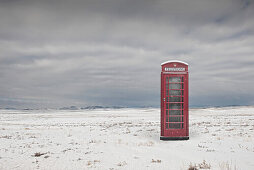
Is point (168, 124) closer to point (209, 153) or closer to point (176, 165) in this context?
point (209, 153)

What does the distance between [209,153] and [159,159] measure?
104 inches

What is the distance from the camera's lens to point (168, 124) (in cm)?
1410

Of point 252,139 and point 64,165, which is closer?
point 64,165

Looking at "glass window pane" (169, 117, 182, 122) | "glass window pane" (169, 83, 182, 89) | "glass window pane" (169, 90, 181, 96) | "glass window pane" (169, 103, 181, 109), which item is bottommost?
"glass window pane" (169, 117, 182, 122)

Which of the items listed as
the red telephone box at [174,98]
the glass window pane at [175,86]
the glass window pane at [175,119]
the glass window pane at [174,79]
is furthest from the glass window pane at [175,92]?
the glass window pane at [175,119]

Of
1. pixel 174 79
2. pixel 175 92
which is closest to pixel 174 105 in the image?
pixel 175 92

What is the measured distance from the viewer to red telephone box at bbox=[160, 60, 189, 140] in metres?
14.0

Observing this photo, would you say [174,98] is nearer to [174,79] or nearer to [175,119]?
[174,79]

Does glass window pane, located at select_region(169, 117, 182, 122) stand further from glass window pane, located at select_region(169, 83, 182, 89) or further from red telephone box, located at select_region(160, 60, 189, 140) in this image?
glass window pane, located at select_region(169, 83, 182, 89)

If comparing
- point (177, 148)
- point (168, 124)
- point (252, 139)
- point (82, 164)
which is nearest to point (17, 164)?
point (82, 164)

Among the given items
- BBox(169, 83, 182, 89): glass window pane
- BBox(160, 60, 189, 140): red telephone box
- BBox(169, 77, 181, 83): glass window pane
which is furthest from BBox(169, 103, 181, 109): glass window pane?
BBox(169, 77, 181, 83): glass window pane

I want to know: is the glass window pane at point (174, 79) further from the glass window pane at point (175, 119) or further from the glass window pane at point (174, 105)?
the glass window pane at point (175, 119)

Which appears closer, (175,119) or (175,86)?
Result: (175,86)

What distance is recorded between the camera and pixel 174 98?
14188 mm
